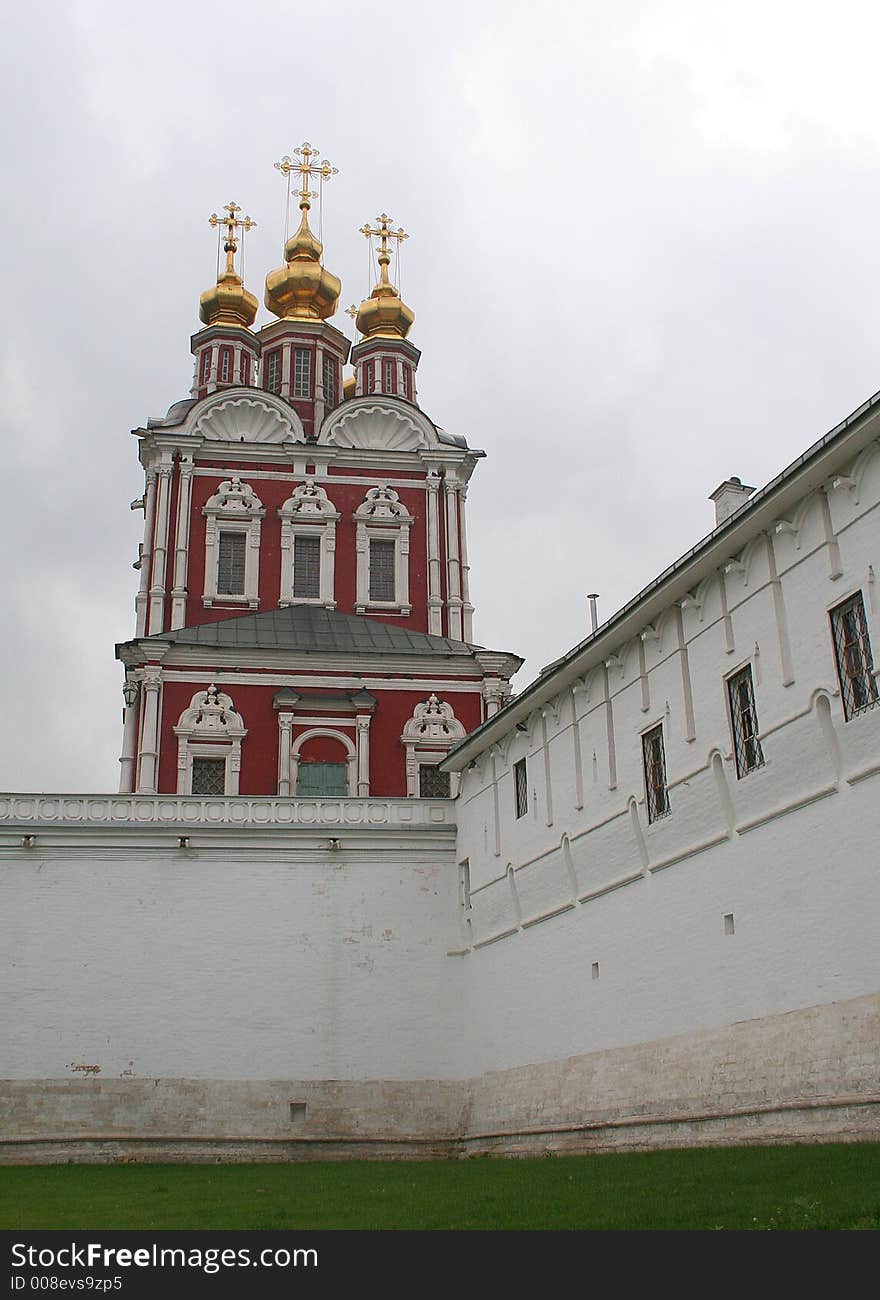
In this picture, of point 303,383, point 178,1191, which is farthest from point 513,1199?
point 303,383

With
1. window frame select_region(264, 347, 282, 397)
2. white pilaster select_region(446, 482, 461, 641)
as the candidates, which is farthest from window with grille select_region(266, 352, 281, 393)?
white pilaster select_region(446, 482, 461, 641)

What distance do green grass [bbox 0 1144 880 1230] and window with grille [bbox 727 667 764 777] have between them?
3861mm

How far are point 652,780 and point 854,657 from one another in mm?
4225

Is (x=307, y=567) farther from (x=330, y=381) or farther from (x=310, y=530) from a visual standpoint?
(x=330, y=381)

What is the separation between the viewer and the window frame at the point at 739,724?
575 inches

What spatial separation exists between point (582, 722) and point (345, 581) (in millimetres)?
14317

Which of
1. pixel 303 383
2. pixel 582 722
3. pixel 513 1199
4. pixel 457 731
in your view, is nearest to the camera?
pixel 513 1199

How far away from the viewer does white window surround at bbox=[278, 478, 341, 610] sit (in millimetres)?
31828

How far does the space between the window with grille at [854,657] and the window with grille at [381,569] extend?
19.5 metres

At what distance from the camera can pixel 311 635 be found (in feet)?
96.8

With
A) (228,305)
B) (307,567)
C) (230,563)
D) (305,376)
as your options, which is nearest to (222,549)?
(230,563)

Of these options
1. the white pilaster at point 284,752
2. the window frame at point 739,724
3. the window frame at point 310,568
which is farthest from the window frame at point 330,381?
the window frame at point 739,724

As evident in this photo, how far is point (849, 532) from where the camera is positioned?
519 inches

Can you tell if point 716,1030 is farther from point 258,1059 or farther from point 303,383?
point 303,383
